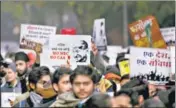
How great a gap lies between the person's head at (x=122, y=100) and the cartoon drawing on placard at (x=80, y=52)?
770mm

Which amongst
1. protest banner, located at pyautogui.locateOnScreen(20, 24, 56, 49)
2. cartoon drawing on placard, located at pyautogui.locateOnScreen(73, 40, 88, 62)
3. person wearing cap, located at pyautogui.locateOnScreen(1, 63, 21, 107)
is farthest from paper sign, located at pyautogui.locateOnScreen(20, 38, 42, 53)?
cartoon drawing on placard, located at pyautogui.locateOnScreen(73, 40, 88, 62)

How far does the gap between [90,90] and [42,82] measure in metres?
0.76

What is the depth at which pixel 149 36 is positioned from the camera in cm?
566

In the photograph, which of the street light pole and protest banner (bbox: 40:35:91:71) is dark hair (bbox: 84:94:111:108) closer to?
protest banner (bbox: 40:35:91:71)

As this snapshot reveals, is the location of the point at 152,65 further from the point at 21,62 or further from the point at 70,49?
the point at 21,62

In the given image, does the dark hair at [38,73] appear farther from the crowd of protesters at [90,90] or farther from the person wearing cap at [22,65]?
the person wearing cap at [22,65]

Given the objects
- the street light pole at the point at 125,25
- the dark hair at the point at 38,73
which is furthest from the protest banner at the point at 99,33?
the street light pole at the point at 125,25

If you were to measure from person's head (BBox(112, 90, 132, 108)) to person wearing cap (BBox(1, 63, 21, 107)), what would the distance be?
1.88m

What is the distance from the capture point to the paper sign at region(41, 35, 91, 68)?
5.41 m

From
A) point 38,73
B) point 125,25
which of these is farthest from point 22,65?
point 125,25

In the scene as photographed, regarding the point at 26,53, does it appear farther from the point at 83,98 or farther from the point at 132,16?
the point at 132,16

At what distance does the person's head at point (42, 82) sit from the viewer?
5347mm

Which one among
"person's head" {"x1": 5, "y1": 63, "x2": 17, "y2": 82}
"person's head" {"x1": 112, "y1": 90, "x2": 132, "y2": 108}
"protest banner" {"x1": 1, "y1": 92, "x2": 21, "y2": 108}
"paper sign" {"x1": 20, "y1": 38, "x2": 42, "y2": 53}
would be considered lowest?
"protest banner" {"x1": 1, "y1": 92, "x2": 21, "y2": 108}

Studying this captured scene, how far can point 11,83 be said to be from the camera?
6805 mm
